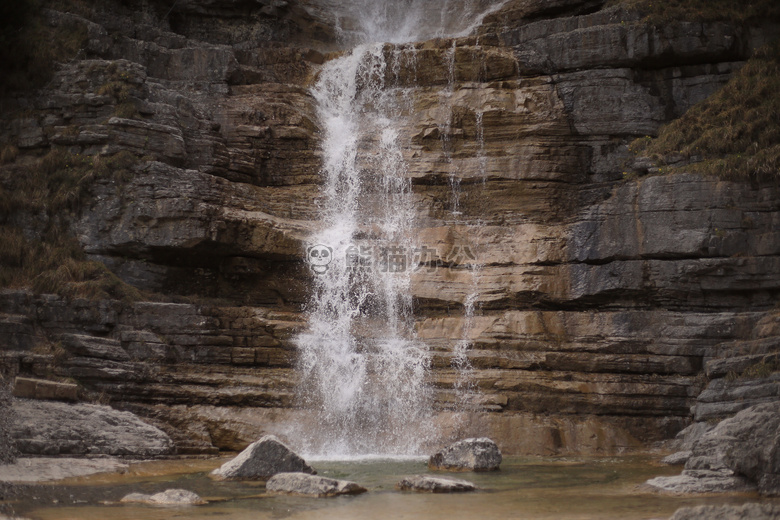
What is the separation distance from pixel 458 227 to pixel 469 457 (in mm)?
10186

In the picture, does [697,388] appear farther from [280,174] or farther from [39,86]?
[39,86]

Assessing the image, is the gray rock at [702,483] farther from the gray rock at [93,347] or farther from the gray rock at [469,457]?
the gray rock at [93,347]

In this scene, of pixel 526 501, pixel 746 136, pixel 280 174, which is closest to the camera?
pixel 526 501

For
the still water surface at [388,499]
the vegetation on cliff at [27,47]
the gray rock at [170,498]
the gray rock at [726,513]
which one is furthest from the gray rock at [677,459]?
the vegetation on cliff at [27,47]

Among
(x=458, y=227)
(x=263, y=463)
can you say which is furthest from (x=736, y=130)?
(x=263, y=463)

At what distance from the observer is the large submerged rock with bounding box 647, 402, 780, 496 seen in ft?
37.7

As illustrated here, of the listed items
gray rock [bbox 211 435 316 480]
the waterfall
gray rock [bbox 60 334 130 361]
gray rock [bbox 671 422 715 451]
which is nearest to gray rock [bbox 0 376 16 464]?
gray rock [bbox 60 334 130 361]

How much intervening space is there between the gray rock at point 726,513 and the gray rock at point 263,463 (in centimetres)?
717

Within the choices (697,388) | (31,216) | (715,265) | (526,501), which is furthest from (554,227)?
(31,216)

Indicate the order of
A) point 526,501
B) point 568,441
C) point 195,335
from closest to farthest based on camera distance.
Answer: point 526,501 → point 568,441 → point 195,335

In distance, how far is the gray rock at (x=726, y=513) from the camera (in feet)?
30.2

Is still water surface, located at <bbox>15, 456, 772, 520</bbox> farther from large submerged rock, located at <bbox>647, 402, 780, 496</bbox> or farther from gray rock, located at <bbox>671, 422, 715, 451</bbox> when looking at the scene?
gray rock, located at <bbox>671, 422, 715, 451</bbox>

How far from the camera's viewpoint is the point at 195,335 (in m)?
20.6

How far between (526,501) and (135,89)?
712 inches
